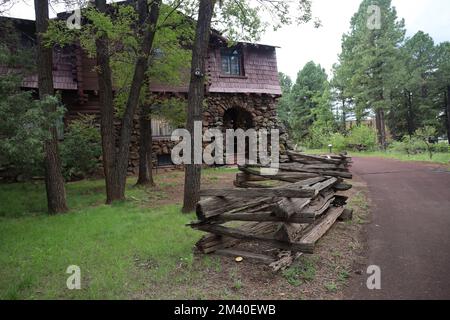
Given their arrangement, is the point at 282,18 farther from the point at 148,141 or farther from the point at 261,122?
the point at 261,122

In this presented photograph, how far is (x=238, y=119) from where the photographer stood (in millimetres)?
22031

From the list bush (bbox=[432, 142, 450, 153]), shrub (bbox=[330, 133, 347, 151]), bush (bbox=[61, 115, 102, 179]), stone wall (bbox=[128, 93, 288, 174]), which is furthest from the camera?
shrub (bbox=[330, 133, 347, 151])

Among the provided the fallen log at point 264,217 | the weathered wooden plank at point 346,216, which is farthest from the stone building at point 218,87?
the fallen log at point 264,217

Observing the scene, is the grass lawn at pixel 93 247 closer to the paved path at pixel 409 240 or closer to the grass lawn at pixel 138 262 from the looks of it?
the grass lawn at pixel 138 262

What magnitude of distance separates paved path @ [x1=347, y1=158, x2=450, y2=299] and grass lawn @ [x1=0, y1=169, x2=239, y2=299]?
2927 mm

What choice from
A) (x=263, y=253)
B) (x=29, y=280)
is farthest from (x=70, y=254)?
(x=263, y=253)

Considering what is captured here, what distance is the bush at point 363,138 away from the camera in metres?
28.8

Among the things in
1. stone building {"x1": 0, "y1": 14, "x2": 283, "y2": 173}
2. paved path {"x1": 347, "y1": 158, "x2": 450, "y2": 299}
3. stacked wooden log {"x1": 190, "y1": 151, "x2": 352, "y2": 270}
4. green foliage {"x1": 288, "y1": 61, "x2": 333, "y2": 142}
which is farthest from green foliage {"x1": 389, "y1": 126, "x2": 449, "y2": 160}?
stacked wooden log {"x1": 190, "y1": 151, "x2": 352, "y2": 270}

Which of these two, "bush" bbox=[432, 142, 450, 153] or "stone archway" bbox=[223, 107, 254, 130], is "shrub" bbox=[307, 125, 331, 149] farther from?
"stone archway" bbox=[223, 107, 254, 130]

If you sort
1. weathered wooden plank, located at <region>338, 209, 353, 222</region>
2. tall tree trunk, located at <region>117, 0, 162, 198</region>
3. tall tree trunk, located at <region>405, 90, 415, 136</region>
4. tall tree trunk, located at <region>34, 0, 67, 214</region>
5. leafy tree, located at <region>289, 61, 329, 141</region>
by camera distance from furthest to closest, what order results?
1. leafy tree, located at <region>289, 61, 329, 141</region>
2. tall tree trunk, located at <region>405, 90, 415, 136</region>
3. tall tree trunk, located at <region>117, 0, 162, 198</region>
4. tall tree trunk, located at <region>34, 0, 67, 214</region>
5. weathered wooden plank, located at <region>338, 209, 353, 222</region>

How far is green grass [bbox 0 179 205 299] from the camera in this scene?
4.73m

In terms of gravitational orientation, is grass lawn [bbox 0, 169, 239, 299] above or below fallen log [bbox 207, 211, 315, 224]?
below

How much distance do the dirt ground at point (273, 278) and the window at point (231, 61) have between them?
14.8 meters

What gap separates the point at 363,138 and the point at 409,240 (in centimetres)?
2422
